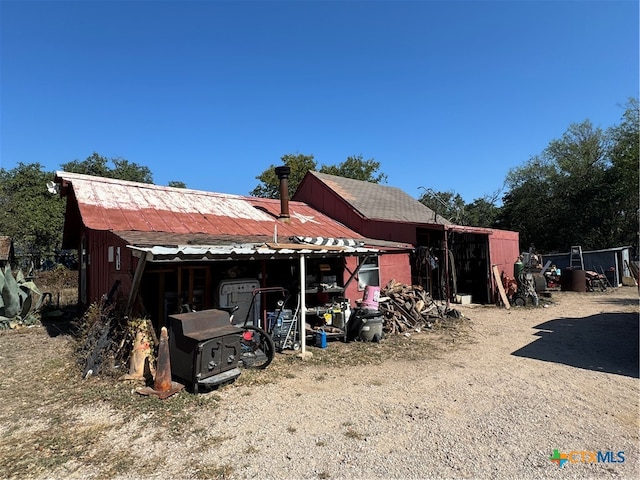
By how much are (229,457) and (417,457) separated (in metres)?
1.85

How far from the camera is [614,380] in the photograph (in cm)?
575

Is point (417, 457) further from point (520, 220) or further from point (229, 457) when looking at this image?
point (520, 220)

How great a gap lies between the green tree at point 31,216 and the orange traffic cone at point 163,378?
83.7 ft

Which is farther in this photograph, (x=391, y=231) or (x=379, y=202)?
(x=379, y=202)

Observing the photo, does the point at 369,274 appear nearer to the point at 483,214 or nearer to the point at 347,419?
the point at 347,419

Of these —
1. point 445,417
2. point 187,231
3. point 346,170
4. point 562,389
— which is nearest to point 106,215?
point 187,231

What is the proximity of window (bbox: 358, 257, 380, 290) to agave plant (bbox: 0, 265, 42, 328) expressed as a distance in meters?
9.54

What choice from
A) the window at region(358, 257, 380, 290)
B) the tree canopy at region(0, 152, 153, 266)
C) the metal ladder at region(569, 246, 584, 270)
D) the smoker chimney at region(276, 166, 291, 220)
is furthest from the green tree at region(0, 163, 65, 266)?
the metal ladder at region(569, 246, 584, 270)

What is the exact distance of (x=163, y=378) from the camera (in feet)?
17.4

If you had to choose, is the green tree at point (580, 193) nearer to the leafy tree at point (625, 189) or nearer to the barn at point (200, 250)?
the leafy tree at point (625, 189)

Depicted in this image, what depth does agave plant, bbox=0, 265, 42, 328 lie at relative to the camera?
33.2 feet

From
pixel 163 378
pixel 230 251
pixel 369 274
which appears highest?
pixel 230 251

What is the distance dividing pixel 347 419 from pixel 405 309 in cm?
628

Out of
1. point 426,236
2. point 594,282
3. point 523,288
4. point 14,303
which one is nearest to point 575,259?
point 594,282
